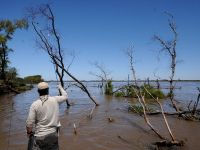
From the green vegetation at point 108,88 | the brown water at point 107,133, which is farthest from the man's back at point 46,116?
the green vegetation at point 108,88

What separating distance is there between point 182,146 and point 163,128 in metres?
3.49

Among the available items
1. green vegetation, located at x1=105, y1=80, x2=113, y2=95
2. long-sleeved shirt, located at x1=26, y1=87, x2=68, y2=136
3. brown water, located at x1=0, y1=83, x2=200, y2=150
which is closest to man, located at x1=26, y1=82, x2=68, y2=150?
long-sleeved shirt, located at x1=26, y1=87, x2=68, y2=136

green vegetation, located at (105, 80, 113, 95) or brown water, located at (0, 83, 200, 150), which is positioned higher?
green vegetation, located at (105, 80, 113, 95)

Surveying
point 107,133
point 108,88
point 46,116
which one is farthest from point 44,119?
point 108,88

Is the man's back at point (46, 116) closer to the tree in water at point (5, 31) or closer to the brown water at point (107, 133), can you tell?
the brown water at point (107, 133)

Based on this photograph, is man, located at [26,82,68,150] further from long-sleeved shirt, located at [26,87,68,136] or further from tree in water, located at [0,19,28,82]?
tree in water, located at [0,19,28,82]

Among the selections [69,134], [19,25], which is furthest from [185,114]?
[19,25]

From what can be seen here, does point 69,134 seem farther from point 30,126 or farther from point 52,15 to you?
point 52,15

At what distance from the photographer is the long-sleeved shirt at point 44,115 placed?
202 inches

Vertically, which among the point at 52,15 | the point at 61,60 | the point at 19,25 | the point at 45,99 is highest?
the point at 19,25

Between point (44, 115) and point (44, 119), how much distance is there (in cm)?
8

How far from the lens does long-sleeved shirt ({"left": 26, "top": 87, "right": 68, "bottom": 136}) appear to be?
5137 millimetres

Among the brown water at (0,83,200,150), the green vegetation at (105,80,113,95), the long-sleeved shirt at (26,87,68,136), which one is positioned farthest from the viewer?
the green vegetation at (105,80,113,95)

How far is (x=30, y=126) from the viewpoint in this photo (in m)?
5.26
